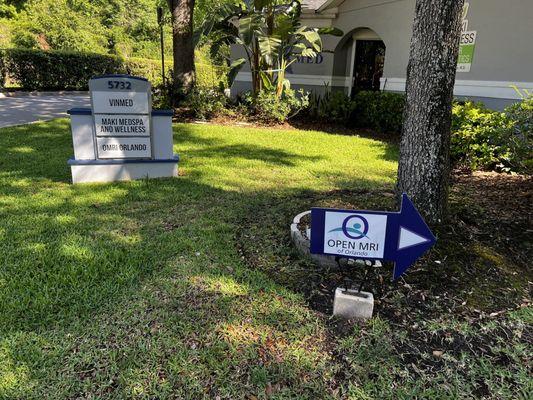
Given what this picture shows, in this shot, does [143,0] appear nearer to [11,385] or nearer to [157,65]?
[157,65]

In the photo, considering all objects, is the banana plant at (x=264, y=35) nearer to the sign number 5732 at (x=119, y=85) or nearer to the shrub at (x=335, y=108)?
the shrub at (x=335, y=108)

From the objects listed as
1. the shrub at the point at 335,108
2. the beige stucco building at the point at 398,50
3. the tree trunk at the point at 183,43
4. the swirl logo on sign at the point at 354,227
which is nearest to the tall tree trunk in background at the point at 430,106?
the swirl logo on sign at the point at 354,227

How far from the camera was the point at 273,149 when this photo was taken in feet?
26.6

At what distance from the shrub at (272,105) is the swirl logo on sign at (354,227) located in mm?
8389

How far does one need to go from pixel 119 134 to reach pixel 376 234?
13.2 feet

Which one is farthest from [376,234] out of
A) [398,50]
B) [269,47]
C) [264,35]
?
[398,50]

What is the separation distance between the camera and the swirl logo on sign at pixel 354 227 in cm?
261

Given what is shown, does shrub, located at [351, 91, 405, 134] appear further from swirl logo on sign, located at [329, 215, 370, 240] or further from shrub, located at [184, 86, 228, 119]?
swirl logo on sign, located at [329, 215, 370, 240]

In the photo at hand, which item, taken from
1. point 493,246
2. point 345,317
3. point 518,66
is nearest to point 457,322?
point 345,317

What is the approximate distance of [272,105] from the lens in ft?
35.1

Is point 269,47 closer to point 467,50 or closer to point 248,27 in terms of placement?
point 248,27

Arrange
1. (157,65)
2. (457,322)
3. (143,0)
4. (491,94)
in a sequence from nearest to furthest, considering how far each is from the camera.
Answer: (457,322) < (491,94) < (157,65) < (143,0)

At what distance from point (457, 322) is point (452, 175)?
4.39m

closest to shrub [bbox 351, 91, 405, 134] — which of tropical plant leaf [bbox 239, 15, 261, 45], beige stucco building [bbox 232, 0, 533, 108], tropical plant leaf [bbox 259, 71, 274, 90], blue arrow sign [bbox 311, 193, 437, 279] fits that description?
beige stucco building [bbox 232, 0, 533, 108]
